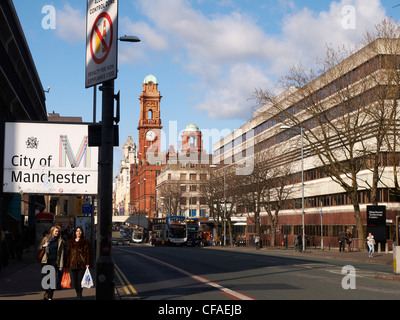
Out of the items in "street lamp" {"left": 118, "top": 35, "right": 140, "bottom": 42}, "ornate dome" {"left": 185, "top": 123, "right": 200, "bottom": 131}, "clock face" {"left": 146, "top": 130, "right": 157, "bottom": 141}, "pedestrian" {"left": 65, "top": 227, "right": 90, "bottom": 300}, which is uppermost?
"ornate dome" {"left": 185, "top": 123, "right": 200, "bottom": 131}

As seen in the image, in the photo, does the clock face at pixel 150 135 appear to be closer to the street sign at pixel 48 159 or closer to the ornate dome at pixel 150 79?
the ornate dome at pixel 150 79

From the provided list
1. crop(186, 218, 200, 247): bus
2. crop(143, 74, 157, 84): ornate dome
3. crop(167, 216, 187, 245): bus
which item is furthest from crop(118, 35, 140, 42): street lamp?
crop(143, 74, 157, 84): ornate dome

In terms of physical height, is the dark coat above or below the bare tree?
below

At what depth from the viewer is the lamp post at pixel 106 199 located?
Answer: 1100 cm

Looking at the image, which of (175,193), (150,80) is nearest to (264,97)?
(175,193)

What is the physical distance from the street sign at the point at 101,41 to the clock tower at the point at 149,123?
507 ft

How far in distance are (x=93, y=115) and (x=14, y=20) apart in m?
6.98

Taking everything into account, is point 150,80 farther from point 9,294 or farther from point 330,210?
point 9,294

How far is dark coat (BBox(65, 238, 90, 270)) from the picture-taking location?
13.2 metres

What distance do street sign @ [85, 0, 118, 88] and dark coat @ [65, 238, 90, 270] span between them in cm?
383

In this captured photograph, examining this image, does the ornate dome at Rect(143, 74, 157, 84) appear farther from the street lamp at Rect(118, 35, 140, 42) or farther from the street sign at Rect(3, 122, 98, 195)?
the street lamp at Rect(118, 35, 140, 42)

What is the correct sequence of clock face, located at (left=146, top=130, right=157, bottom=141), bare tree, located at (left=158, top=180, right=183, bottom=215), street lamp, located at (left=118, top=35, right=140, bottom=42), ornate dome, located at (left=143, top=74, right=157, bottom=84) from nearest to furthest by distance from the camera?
street lamp, located at (left=118, top=35, right=140, bottom=42), bare tree, located at (left=158, top=180, right=183, bottom=215), clock face, located at (left=146, top=130, right=157, bottom=141), ornate dome, located at (left=143, top=74, right=157, bottom=84)

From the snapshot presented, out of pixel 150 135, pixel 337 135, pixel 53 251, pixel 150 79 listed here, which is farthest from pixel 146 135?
pixel 53 251

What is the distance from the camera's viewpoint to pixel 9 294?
47.1ft
